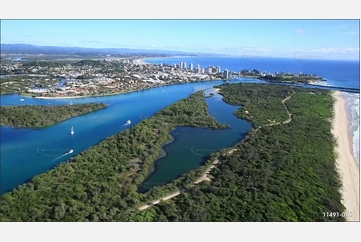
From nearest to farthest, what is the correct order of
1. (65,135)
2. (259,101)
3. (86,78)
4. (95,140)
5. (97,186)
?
(97,186)
(65,135)
(95,140)
(259,101)
(86,78)

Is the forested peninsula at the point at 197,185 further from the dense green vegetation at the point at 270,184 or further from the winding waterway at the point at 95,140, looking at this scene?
the winding waterway at the point at 95,140

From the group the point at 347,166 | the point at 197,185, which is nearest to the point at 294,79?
the point at 347,166

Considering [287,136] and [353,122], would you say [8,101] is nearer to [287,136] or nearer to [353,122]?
[287,136]

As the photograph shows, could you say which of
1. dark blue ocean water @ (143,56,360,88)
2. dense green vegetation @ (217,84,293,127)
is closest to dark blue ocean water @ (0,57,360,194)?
dense green vegetation @ (217,84,293,127)

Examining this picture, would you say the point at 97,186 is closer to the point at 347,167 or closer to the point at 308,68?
the point at 347,167

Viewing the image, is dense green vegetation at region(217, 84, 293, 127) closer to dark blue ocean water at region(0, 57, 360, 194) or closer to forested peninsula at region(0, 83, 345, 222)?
dark blue ocean water at region(0, 57, 360, 194)

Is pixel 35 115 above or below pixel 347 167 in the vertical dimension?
above
